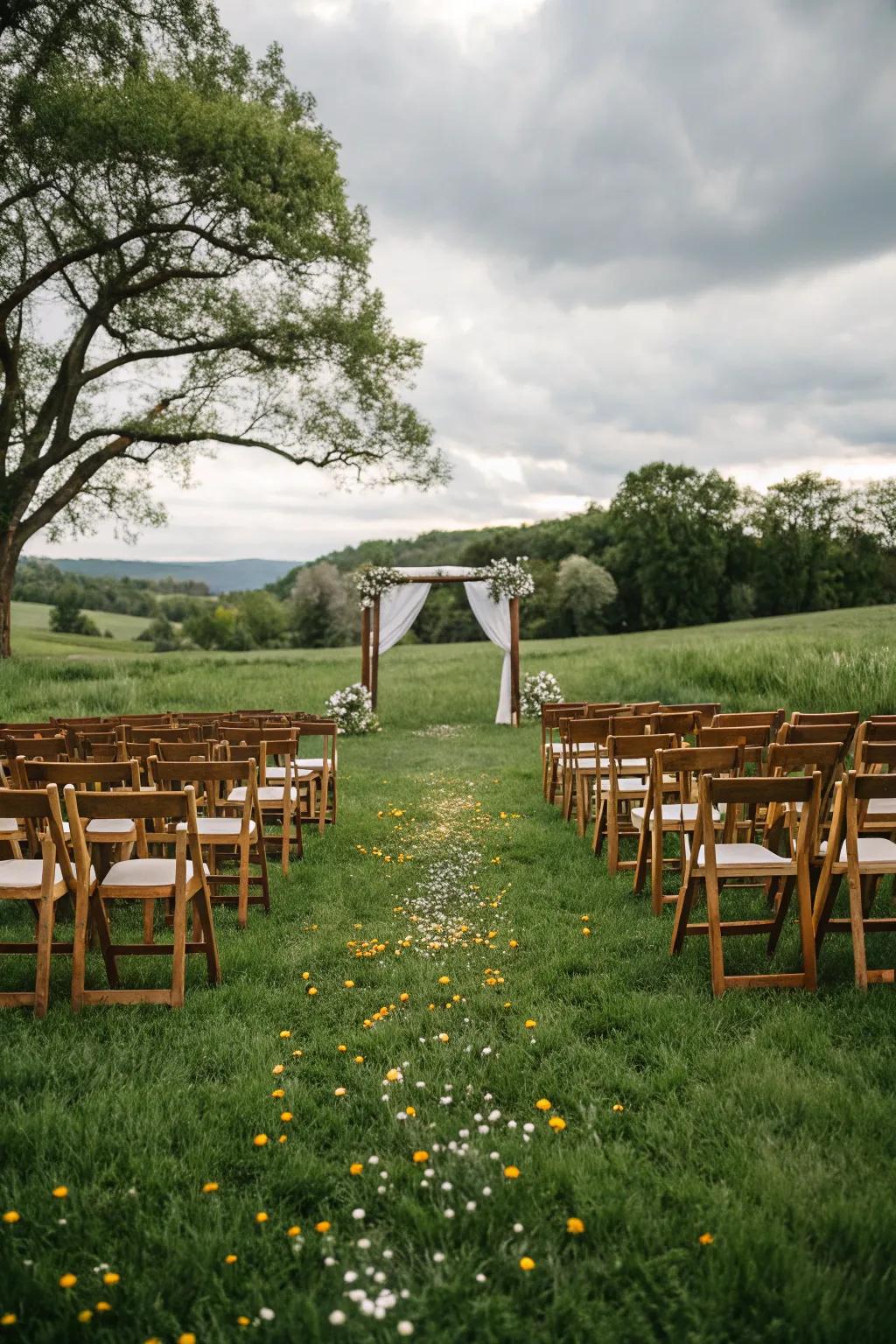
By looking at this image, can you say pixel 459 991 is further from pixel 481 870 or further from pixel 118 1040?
pixel 481 870

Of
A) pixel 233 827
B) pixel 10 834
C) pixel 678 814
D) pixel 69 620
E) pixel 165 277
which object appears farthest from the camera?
pixel 69 620

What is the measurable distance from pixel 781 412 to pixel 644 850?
31.4 metres

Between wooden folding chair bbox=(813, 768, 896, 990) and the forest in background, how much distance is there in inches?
1775

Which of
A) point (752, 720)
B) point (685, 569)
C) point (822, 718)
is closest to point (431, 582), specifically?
point (752, 720)

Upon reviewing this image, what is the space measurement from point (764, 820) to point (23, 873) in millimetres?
5260

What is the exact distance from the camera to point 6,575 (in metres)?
19.4

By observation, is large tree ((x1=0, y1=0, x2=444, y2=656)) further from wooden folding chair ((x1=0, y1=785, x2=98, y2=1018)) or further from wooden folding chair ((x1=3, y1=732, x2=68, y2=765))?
wooden folding chair ((x1=0, y1=785, x2=98, y2=1018))

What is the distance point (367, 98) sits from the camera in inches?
487

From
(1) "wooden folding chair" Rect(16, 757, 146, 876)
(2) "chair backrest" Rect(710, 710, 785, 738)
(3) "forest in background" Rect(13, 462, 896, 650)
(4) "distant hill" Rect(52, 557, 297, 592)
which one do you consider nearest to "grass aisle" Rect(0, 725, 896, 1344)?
(1) "wooden folding chair" Rect(16, 757, 146, 876)

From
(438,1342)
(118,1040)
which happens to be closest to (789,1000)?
(438,1342)

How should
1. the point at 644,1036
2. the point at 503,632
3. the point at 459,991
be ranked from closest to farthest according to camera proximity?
the point at 644,1036 → the point at 459,991 → the point at 503,632

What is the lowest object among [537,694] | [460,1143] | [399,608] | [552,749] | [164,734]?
[460,1143]

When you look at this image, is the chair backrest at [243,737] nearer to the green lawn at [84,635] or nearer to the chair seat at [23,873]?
the chair seat at [23,873]

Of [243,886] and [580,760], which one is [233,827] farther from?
[580,760]
